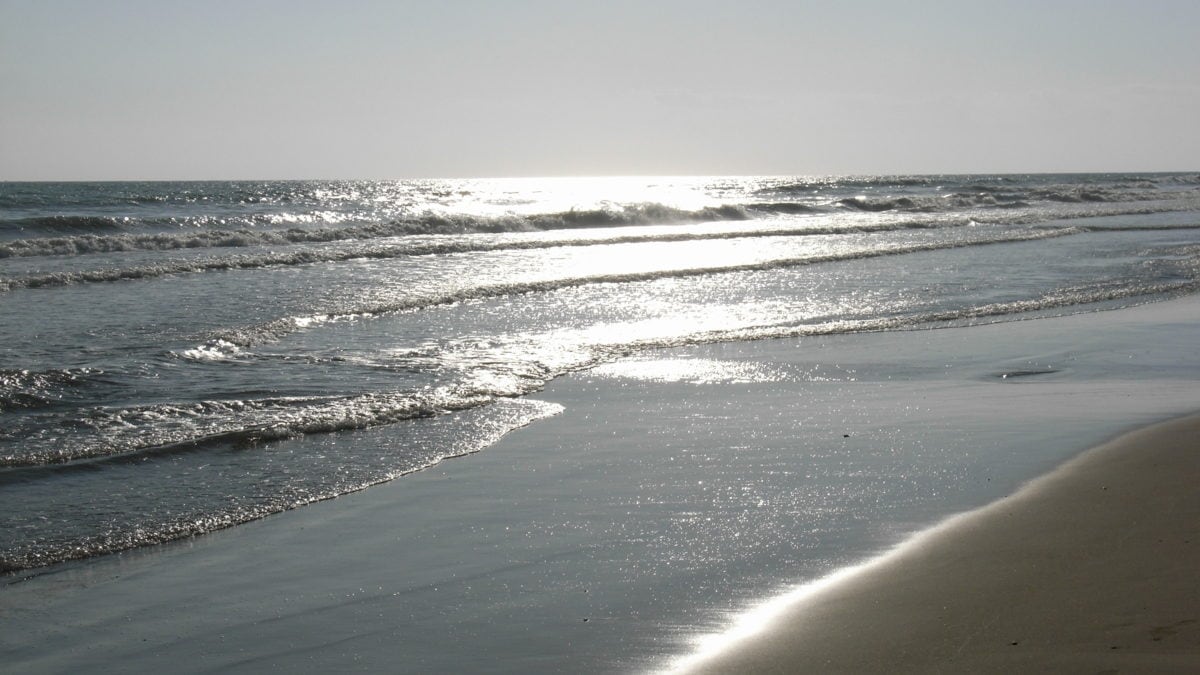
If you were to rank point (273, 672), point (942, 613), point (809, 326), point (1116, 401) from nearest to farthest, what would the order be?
point (273, 672), point (942, 613), point (1116, 401), point (809, 326)

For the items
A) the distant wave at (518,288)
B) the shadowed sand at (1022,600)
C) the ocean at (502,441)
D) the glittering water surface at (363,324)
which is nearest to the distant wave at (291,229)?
the glittering water surface at (363,324)

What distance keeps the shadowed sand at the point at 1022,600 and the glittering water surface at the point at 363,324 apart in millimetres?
1117

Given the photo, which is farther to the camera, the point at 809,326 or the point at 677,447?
the point at 809,326

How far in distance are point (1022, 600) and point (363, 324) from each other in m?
9.81

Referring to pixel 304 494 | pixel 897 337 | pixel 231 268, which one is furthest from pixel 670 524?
pixel 231 268

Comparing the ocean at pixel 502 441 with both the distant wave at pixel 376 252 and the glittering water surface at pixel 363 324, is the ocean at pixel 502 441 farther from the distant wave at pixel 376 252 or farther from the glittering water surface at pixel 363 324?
the distant wave at pixel 376 252

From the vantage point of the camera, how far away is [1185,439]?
6.72 metres

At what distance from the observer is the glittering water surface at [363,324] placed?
21.7 feet

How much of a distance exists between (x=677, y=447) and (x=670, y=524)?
1.68 m

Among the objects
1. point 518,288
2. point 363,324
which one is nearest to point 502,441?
point 363,324

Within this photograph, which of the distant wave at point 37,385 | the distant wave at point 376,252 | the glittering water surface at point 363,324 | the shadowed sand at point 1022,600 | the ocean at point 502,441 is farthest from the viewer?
the distant wave at point 376,252

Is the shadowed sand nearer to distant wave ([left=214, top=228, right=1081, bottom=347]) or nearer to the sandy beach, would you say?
the sandy beach

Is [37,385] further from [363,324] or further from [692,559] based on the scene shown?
[692,559]

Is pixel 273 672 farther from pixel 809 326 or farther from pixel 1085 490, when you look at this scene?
pixel 809 326
